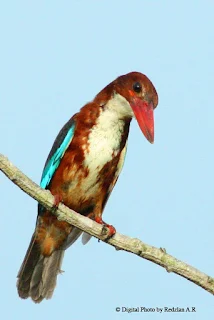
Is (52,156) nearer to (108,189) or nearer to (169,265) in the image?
(108,189)

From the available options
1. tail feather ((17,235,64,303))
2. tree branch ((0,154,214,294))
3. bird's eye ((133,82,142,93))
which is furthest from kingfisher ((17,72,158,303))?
tree branch ((0,154,214,294))

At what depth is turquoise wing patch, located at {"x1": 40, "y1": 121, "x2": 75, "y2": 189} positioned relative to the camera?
8172 millimetres

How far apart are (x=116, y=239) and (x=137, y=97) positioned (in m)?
1.72

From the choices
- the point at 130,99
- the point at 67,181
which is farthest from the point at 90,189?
the point at 130,99

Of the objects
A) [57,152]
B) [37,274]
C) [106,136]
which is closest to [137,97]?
[106,136]

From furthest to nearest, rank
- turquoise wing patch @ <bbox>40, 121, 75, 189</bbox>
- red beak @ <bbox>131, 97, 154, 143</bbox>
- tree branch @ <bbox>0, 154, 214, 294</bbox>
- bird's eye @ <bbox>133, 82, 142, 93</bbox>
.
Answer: turquoise wing patch @ <bbox>40, 121, 75, 189</bbox>, bird's eye @ <bbox>133, 82, 142, 93</bbox>, red beak @ <bbox>131, 97, 154, 143</bbox>, tree branch @ <bbox>0, 154, 214, 294</bbox>

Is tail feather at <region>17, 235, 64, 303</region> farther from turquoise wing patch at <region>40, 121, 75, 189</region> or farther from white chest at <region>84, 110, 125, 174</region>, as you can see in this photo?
white chest at <region>84, 110, 125, 174</region>

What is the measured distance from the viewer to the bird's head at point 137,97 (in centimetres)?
769

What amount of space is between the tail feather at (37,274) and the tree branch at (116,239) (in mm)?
1842

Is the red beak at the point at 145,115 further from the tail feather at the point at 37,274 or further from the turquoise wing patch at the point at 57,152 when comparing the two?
the tail feather at the point at 37,274

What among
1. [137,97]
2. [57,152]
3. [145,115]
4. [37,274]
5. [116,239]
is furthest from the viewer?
[37,274]

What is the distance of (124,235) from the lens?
707 cm

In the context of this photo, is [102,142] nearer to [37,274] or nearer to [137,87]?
[137,87]

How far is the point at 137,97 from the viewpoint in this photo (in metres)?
7.93
